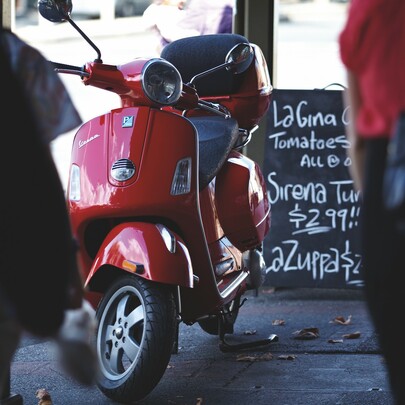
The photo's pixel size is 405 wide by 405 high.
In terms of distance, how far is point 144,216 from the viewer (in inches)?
170

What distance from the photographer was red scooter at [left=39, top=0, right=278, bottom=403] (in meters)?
4.02

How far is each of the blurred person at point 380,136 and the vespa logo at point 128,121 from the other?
228 cm

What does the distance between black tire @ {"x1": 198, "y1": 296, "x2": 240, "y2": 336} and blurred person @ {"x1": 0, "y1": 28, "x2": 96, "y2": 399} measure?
313 cm

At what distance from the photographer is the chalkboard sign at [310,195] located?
695 cm

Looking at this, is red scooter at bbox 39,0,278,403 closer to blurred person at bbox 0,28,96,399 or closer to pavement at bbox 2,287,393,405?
pavement at bbox 2,287,393,405

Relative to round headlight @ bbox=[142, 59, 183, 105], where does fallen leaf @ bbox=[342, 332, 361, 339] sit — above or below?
below

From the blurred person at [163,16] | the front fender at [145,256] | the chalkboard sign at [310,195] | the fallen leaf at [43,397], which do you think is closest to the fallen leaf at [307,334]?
the chalkboard sign at [310,195]

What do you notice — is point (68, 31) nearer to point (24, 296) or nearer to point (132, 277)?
point (132, 277)

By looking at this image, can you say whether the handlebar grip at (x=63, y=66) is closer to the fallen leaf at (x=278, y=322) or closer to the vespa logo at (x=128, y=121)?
the vespa logo at (x=128, y=121)

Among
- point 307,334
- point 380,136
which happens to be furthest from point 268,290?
point 380,136

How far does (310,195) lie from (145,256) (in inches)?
126

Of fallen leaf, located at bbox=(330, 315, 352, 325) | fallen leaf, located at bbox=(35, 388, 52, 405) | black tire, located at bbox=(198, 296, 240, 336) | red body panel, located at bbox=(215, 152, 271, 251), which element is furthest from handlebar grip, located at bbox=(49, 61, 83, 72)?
fallen leaf, located at bbox=(330, 315, 352, 325)

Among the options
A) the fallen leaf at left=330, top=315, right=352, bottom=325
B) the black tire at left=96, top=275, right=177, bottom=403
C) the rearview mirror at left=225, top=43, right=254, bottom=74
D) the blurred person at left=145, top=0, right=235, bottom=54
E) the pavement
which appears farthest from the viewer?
the blurred person at left=145, top=0, right=235, bottom=54

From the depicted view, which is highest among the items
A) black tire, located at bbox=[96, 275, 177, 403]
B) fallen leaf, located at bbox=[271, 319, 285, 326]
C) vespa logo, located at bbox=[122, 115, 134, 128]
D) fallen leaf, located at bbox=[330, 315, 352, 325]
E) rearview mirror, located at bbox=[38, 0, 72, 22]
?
rearview mirror, located at bbox=[38, 0, 72, 22]
